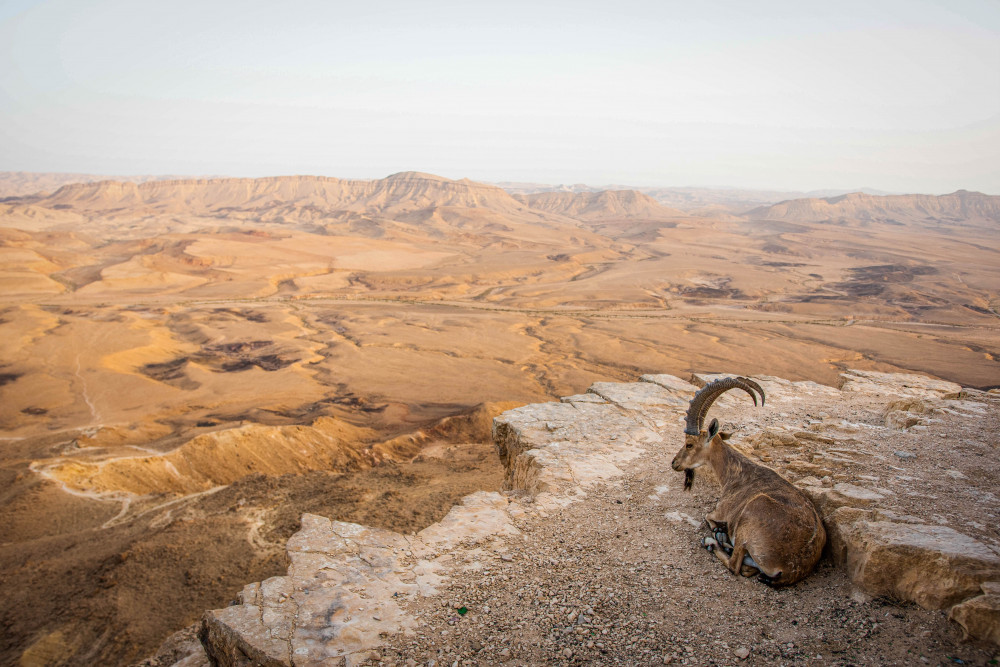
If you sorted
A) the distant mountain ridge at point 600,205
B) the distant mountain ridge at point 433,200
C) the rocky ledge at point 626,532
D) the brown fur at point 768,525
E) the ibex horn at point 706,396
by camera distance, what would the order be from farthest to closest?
the distant mountain ridge at point 600,205 → the distant mountain ridge at point 433,200 → the ibex horn at point 706,396 → the brown fur at point 768,525 → the rocky ledge at point 626,532

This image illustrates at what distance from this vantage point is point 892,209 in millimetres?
149375

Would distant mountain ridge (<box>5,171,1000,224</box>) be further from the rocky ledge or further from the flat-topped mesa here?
the rocky ledge

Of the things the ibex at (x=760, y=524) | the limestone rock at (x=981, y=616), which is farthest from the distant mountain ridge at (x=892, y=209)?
the limestone rock at (x=981, y=616)

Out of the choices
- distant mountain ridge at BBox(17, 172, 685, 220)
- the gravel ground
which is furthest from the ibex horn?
distant mountain ridge at BBox(17, 172, 685, 220)

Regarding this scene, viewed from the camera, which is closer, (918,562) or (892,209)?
(918,562)

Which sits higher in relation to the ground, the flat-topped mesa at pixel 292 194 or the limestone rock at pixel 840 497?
the flat-topped mesa at pixel 292 194

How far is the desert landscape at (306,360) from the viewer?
8938 millimetres

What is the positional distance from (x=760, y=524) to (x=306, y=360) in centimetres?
2398

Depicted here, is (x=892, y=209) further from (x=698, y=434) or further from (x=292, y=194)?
(x=698, y=434)

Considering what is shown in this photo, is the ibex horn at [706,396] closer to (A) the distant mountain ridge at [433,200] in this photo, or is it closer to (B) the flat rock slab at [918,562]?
(B) the flat rock slab at [918,562]

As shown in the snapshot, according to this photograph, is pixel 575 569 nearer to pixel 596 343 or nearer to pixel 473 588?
pixel 473 588

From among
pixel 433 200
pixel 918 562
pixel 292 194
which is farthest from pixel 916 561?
pixel 292 194

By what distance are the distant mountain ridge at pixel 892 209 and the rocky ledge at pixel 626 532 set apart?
145 metres

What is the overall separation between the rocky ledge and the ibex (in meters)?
0.23
